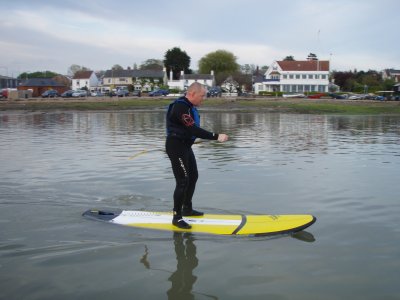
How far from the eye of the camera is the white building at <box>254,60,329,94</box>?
98562 mm

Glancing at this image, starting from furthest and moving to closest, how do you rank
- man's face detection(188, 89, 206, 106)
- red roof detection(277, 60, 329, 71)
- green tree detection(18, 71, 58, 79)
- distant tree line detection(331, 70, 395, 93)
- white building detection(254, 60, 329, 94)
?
green tree detection(18, 71, 58, 79) → red roof detection(277, 60, 329, 71) → white building detection(254, 60, 329, 94) → distant tree line detection(331, 70, 395, 93) → man's face detection(188, 89, 206, 106)

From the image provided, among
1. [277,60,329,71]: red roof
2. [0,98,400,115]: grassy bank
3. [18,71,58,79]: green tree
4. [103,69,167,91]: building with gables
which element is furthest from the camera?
[18,71,58,79]: green tree

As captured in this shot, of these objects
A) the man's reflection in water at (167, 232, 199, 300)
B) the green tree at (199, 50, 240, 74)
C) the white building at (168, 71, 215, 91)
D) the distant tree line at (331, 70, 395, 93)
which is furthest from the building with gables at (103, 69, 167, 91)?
the man's reflection in water at (167, 232, 199, 300)

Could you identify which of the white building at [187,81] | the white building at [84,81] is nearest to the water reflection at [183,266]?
the white building at [187,81]

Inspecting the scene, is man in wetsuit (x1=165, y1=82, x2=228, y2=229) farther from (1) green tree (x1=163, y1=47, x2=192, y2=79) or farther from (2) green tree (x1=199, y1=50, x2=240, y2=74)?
(2) green tree (x1=199, y1=50, x2=240, y2=74)

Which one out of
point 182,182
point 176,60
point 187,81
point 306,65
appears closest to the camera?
point 182,182

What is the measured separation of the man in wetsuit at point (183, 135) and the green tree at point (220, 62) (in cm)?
12006

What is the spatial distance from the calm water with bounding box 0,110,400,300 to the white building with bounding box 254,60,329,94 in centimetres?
8799

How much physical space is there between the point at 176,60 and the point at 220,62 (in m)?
12.6

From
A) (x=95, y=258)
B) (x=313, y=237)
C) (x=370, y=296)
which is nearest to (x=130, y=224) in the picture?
(x=95, y=258)

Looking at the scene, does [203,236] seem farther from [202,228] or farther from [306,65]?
[306,65]

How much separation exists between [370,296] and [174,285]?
2180 millimetres

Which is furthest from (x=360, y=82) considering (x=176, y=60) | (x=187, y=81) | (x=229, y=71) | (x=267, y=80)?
(x=176, y=60)

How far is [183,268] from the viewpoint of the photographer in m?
5.63
